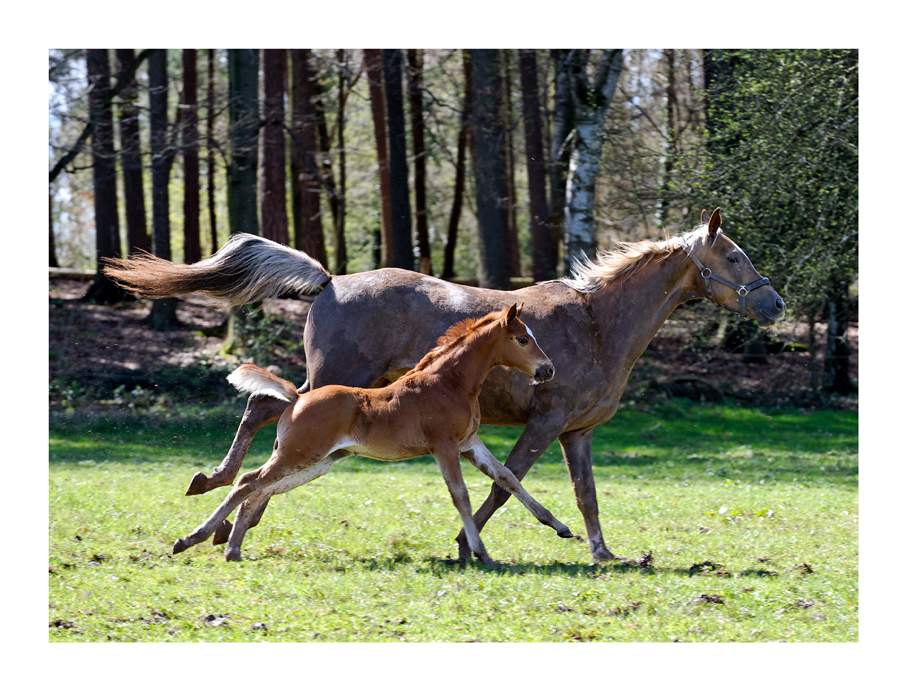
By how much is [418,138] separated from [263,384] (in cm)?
1812

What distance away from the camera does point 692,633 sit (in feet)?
17.4

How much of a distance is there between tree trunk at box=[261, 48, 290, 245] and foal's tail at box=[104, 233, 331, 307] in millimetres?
11675

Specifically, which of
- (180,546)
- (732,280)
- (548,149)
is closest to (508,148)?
(548,149)

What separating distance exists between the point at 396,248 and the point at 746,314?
1328 cm

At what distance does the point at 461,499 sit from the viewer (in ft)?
21.7

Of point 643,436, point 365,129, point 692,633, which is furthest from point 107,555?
point 365,129

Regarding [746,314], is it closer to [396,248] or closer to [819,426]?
[819,426]

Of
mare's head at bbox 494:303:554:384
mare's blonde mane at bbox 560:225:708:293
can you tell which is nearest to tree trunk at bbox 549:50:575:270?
mare's blonde mane at bbox 560:225:708:293

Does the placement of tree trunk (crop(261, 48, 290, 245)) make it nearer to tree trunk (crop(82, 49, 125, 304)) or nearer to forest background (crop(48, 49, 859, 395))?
forest background (crop(48, 49, 859, 395))

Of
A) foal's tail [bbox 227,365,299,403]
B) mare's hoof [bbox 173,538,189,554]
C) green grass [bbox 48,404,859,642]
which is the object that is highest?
foal's tail [bbox 227,365,299,403]

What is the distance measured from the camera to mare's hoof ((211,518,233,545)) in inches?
284

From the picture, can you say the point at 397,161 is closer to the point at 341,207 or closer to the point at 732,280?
the point at 341,207

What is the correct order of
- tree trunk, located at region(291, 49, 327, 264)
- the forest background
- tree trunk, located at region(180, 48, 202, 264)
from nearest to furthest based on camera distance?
1. the forest background
2. tree trunk, located at region(291, 49, 327, 264)
3. tree trunk, located at region(180, 48, 202, 264)

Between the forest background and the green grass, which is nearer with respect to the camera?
the green grass
